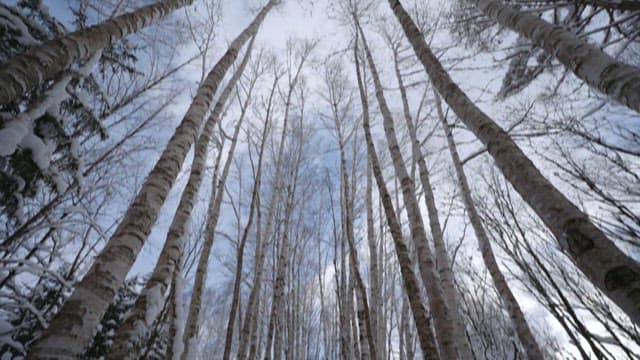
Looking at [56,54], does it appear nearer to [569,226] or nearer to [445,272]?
[569,226]

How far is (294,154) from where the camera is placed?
29.2ft

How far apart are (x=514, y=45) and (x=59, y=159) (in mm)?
6411

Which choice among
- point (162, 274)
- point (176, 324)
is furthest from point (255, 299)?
point (162, 274)

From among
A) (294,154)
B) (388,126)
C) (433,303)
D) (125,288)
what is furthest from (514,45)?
(125,288)

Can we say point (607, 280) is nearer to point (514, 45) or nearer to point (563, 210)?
point (563, 210)

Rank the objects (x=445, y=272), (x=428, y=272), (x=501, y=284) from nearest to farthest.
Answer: (x=428, y=272), (x=501, y=284), (x=445, y=272)

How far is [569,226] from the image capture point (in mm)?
1186

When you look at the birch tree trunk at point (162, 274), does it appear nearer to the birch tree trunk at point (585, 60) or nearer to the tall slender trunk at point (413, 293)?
the tall slender trunk at point (413, 293)

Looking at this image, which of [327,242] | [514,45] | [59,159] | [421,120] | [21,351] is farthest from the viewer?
[327,242]

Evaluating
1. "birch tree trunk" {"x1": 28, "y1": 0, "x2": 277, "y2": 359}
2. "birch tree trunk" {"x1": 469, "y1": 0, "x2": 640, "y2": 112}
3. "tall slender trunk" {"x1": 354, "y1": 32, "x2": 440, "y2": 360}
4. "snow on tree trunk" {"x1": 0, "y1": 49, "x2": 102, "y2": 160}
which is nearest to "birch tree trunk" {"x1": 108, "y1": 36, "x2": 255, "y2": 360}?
"birch tree trunk" {"x1": 28, "y1": 0, "x2": 277, "y2": 359}

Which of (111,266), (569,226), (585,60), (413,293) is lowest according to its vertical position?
(569,226)

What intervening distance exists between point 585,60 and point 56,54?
3.72 meters

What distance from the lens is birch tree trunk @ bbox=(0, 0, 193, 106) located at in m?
2.05

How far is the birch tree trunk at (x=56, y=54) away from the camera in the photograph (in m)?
2.05
